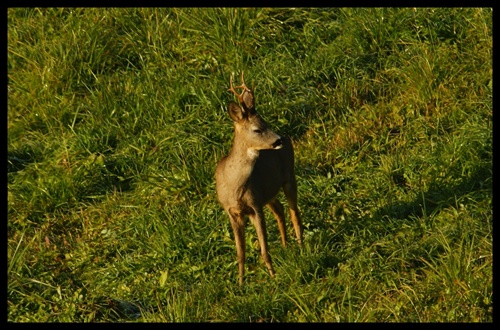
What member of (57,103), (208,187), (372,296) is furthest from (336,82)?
(372,296)

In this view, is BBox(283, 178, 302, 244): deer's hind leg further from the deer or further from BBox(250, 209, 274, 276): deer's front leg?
BBox(250, 209, 274, 276): deer's front leg

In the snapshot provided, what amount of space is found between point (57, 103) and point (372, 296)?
4517 millimetres

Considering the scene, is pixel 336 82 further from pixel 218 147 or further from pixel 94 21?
pixel 94 21

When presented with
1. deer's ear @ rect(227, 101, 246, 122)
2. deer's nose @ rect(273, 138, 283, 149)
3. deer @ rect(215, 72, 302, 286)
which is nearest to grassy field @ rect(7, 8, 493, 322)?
deer @ rect(215, 72, 302, 286)

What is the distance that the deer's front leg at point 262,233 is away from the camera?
316 inches

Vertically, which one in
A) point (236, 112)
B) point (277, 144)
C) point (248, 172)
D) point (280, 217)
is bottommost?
point (280, 217)

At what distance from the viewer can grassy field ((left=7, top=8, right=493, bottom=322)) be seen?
785cm

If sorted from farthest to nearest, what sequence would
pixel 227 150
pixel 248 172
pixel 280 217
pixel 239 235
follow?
pixel 227 150 < pixel 280 217 < pixel 239 235 < pixel 248 172

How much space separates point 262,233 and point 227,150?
2.03 metres

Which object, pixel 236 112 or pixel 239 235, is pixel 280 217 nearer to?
pixel 239 235

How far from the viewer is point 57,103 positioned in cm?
1100

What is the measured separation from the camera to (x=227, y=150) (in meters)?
9.98

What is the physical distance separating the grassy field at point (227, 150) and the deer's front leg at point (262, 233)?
0.31ft

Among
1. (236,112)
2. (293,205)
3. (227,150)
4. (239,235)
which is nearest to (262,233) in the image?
(239,235)
